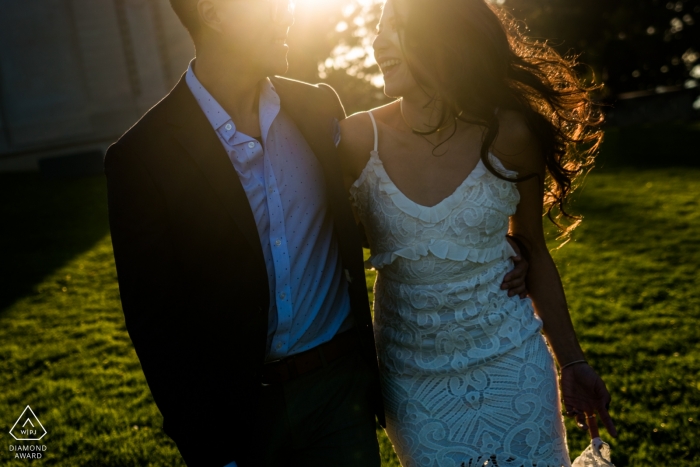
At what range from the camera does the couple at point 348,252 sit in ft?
7.77

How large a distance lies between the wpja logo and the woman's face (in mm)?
4096

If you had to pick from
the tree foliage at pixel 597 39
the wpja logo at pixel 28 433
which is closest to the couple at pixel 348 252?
the wpja logo at pixel 28 433

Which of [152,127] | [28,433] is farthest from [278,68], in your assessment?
[28,433]

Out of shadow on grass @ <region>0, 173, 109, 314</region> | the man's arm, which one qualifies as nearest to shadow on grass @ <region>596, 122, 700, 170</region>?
shadow on grass @ <region>0, 173, 109, 314</region>

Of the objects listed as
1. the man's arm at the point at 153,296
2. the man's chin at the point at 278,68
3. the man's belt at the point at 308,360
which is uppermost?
the man's chin at the point at 278,68

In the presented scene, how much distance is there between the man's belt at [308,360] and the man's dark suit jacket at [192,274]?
0.39 feet

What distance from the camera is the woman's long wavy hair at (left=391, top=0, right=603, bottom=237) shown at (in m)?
2.67

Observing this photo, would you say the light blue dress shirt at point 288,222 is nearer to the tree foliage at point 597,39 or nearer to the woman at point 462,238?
the woman at point 462,238

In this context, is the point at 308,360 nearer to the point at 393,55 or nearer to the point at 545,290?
the point at 545,290

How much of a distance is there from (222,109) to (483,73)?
1058 millimetres

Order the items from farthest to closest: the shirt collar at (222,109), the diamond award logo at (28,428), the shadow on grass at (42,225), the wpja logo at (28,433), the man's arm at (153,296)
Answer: the shadow on grass at (42,225) < the diamond award logo at (28,428) < the wpja logo at (28,433) < the shirt collar at (222,109) < the man's arm at (153,296)

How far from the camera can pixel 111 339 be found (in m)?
7.39

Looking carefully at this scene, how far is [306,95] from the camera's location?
279 centimetres

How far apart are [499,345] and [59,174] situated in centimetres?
1711
